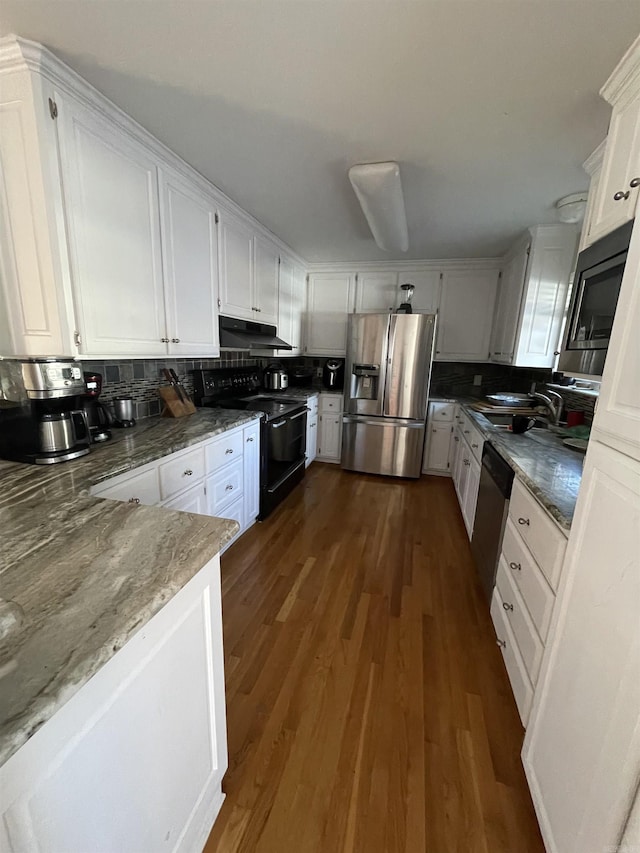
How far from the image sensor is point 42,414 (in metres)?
1.34

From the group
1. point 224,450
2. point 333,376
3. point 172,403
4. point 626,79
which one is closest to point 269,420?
point 224,450

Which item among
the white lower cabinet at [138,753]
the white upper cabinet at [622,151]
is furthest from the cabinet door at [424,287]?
the white lower cabinet at [138,753]

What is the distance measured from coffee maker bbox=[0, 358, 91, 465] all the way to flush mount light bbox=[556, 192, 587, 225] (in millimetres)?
2950

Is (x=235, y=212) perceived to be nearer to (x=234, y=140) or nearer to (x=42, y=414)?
(x=234, y=140)

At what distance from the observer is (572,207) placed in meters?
2.22

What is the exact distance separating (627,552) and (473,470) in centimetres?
190

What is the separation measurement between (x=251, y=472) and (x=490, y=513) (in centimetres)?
161

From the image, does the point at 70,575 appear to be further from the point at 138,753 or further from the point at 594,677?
the point at 594,677

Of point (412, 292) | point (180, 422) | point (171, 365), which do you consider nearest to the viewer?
point (180, 422)

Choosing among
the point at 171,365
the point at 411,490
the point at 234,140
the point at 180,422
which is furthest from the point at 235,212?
the point at 411,490

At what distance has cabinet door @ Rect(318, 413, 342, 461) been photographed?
13.3ft

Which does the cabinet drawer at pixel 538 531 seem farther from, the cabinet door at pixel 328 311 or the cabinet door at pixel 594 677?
the cabinet door at pixel 328 311

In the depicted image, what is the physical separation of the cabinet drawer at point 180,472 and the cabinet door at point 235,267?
117 centimetres

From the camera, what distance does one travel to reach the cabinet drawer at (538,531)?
110cm
